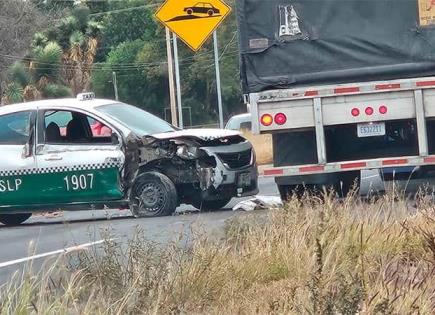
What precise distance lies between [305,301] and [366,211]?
2.95 meters

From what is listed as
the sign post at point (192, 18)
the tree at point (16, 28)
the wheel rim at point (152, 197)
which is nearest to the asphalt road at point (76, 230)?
the wheel rim at point (152, 197)

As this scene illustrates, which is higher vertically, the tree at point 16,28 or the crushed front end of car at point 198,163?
the tree at point 16,28

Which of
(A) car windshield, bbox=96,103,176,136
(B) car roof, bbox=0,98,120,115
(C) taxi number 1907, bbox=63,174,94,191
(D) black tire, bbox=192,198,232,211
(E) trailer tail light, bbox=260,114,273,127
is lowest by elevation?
(D) black tire, bbox=192,198,232,211

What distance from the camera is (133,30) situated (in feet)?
200

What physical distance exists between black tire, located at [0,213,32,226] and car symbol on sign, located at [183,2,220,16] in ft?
12.8

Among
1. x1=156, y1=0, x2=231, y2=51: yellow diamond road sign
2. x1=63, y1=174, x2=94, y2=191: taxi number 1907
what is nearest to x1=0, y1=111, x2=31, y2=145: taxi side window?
x1=63, y1=174, x2=94, y2=191: taxi number 1907

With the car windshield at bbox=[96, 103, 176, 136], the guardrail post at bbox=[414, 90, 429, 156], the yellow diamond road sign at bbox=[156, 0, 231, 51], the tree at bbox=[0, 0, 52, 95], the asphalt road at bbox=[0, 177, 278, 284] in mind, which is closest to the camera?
the asphalt road at bbox=[0, 177, 278, 284]

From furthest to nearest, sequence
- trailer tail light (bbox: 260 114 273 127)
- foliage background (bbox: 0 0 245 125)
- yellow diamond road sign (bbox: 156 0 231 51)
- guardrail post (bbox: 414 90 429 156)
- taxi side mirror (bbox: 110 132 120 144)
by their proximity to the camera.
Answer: foliage background (bbox: 0 0 245 125) < yellow diamond road sign (bbox: 156 0 231 51) < taxi side mirror (bbox: 110 132 120 144) < trailer tail light (bbox: 260 114 273 127) < guardrail post (bbox: 414 90 429 156)

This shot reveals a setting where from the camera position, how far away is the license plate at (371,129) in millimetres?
12656

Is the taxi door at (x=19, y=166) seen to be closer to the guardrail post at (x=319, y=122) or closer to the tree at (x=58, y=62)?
the guardrail post at (x=319, y=122)

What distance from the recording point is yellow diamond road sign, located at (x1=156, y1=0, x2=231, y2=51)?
16625 mm

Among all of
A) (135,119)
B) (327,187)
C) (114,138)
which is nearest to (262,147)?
(135,119)

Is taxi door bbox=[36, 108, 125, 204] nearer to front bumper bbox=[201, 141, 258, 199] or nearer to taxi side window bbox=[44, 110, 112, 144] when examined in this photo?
taxi side window bbox=[44, 110, 112, 144]

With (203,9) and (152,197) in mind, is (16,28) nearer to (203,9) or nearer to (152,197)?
(203,9)
